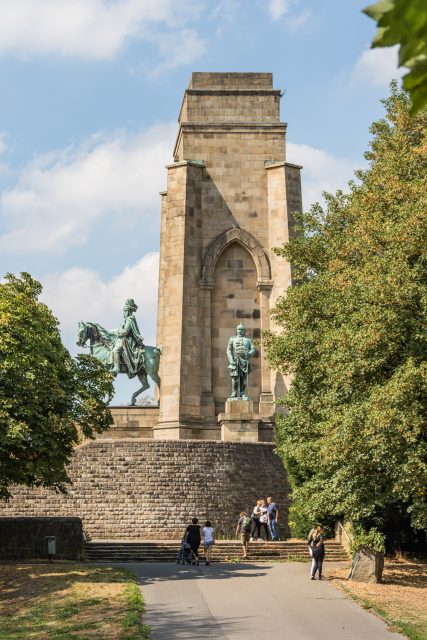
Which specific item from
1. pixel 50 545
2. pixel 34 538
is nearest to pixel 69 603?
pixel 50 545

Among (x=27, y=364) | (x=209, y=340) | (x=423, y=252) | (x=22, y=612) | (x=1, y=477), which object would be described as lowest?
(x=22, y=612)

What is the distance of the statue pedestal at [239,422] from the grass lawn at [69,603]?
12704 mm

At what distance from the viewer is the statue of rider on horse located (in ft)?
125

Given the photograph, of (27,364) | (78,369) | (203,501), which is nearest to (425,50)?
(27,364)

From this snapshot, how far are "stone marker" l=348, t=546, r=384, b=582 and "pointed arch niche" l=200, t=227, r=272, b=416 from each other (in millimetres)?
17911

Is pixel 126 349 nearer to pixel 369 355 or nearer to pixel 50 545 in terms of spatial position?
pixel 50 545

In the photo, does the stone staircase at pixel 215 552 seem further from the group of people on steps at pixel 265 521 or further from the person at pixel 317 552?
the person at pixel 317 552

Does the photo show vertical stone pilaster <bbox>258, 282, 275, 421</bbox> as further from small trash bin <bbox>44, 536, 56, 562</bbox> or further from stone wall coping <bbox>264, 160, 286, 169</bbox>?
small trash bin <bbox>44, 536, 56, 562</bbox>

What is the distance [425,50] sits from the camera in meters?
1.79

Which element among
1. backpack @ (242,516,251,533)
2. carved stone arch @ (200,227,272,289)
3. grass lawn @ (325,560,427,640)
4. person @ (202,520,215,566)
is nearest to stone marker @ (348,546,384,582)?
grass lawn @ (325,560,427,640)

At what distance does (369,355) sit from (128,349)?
19.2m

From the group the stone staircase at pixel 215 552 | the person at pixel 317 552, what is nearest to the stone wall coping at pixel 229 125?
the stone staircase at pixel 215 552

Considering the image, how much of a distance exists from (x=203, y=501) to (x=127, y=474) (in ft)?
9.11

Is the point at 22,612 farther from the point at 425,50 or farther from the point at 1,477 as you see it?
the point at 425,50
